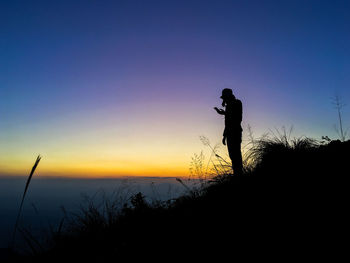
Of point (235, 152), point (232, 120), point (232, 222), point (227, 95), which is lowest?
point (232, 222)

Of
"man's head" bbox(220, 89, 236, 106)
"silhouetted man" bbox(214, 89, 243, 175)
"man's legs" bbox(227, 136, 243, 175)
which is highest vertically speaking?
"man's head" bbox(220, 89, 236, 106)

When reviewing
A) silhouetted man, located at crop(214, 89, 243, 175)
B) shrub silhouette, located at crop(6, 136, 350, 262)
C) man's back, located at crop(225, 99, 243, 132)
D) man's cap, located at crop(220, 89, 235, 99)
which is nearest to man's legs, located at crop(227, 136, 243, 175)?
silhouetted man, located at crop(214, 89, 243, 175)

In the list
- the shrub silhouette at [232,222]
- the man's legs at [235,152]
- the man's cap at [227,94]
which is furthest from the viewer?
the man's cap at [227,94]

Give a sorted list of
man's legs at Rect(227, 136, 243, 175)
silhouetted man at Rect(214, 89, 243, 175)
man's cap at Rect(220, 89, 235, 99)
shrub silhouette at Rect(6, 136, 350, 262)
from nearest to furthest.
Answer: shrub silhouette at Rect(6, 136, 350, 262) < man's legs at Rect(227, 136, 243, 175) < silhouetted man at Rect(214, 89, 243, 175) < man's cap at Rect(220, 89, 235, 99)

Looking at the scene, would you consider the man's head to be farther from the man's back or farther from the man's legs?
the man's legs

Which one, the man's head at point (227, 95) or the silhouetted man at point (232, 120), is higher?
the man's head at point (227, 95)

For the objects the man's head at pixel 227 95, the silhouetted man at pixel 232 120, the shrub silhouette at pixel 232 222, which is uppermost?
the man's head at pixel 227 95

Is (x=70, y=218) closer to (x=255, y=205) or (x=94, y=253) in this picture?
(x=94, y=253)

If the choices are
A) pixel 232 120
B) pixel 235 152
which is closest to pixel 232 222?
pixel 235 152

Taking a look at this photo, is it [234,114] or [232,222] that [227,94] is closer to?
[234,114]

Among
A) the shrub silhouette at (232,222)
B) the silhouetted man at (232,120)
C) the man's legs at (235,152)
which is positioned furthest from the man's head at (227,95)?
the shrub silhouette at (232,222)

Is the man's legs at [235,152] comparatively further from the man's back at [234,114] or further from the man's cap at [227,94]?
the man's cap at [227,94]

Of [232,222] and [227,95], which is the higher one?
[227,95]

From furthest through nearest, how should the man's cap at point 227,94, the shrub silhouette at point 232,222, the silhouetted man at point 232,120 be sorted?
the man's cap at point 227,94 → the silhouetted man at point 232,120 → the shrub silhouette at point 232,222
